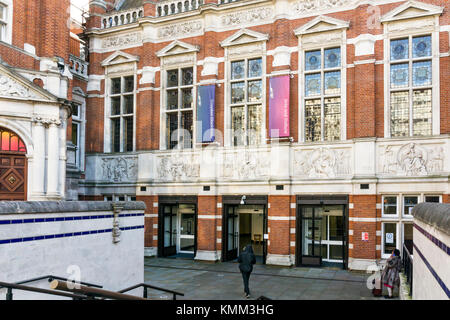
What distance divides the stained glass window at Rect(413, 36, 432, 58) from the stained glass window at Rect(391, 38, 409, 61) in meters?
0.30

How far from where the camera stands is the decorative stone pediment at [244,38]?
1883 cm

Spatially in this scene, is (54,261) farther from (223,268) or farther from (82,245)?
(223,268)

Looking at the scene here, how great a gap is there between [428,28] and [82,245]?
1529 centimetres

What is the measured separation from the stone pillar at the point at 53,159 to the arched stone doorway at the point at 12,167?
82 centimetres

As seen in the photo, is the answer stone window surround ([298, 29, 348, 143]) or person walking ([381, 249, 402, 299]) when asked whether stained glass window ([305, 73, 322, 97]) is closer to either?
stone window surround ([298, 29, 348, 143])

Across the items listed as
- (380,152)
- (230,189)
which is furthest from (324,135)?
(230,189)

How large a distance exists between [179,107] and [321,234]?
9.23 m

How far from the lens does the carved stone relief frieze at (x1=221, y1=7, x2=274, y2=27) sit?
1897cm

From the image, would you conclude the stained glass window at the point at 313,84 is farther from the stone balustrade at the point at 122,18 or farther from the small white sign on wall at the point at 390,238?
the stone balustrade at the point at 122,18

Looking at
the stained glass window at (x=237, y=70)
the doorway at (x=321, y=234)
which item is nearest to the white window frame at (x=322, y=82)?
the stained glass window at (x=237, y=70)

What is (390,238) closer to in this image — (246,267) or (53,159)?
(246,267)

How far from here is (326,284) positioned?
14562 millimetres

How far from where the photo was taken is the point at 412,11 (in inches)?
643
